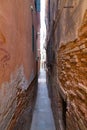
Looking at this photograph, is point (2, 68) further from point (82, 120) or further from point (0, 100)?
point (82, 120)

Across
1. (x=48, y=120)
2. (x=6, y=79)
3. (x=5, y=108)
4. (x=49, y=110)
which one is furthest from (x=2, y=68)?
(x=49, y=110)

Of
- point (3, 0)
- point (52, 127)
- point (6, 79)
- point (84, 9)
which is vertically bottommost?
point (52, 127)

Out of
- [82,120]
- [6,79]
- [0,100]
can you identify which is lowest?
[82,120]

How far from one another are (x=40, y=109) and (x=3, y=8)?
301 inches

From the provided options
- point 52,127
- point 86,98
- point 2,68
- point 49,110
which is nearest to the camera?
point 86,98

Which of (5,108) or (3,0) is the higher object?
(3,0)

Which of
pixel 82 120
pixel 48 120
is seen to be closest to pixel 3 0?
pixel 82 120

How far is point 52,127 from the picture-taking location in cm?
702

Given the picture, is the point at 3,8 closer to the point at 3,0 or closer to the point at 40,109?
the point at 3,0

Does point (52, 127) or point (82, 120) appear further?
point (52, 127)

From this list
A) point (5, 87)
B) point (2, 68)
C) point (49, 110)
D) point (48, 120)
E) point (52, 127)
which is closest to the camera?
point (2, 68)

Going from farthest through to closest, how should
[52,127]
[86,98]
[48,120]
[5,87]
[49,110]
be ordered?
[49,110]
[48,120]
[52,127]
[5,87]
[86,98]

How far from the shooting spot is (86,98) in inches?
88.3

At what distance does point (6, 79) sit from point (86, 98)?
1.09m
